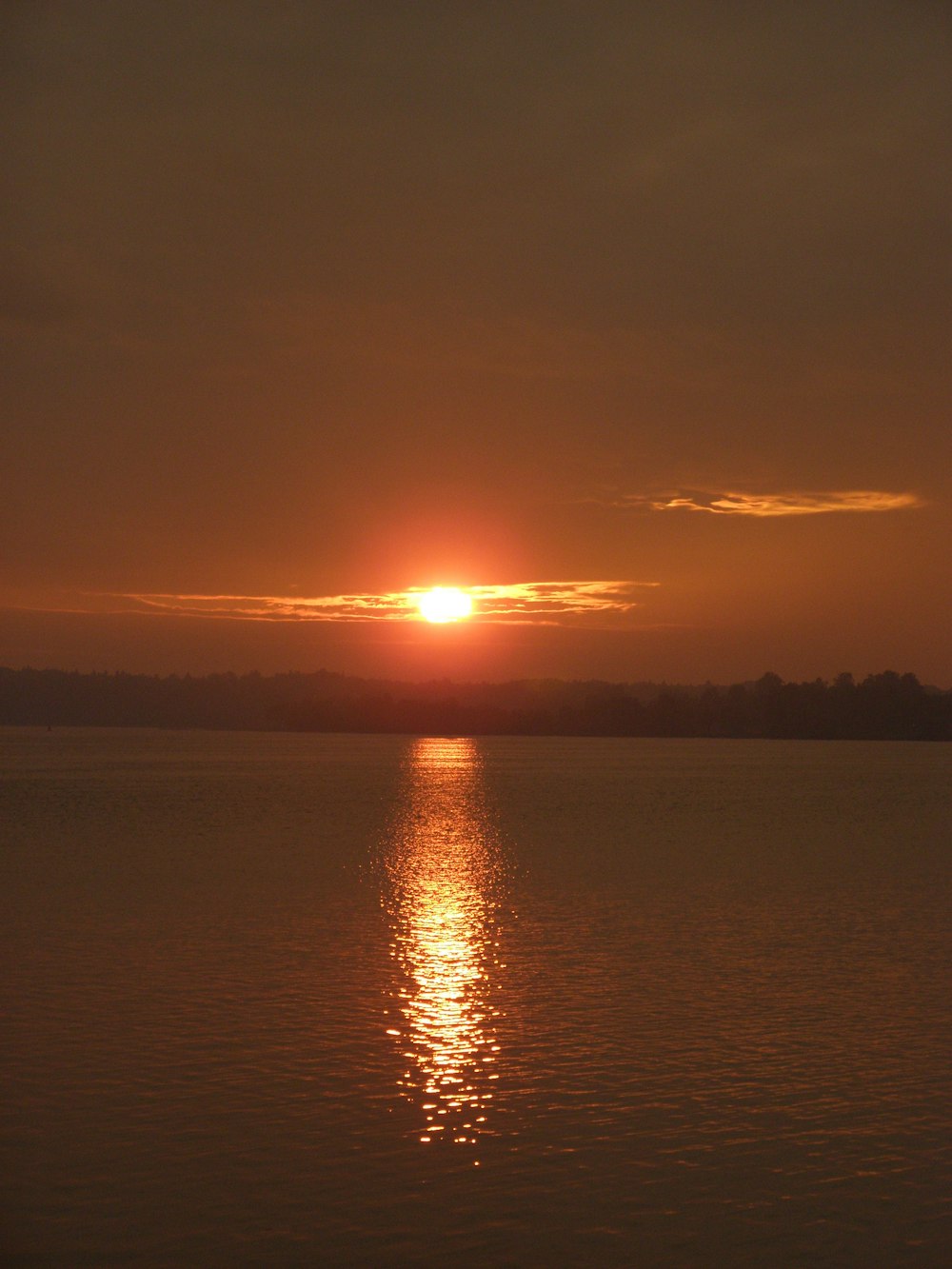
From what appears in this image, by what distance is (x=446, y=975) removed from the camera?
2491 centimetres

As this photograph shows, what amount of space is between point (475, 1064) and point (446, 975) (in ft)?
22.7

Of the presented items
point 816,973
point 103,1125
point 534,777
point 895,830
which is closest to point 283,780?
point 534,777

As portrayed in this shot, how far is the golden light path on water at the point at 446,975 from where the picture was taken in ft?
53.8

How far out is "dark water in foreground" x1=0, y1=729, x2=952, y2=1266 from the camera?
12.6 meters

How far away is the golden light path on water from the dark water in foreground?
0.10 m

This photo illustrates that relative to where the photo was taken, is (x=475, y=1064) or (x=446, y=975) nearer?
(x=475, y=1064)

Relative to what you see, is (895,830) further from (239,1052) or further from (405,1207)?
(405,1207)

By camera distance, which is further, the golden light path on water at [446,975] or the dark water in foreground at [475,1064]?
the golden light path on water at [446,975]

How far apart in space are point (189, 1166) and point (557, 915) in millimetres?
19533

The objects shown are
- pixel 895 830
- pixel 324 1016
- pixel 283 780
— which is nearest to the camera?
pixel 324 1016

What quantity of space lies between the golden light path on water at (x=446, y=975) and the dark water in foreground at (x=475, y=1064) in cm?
10

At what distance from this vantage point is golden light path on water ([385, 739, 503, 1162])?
1641cm

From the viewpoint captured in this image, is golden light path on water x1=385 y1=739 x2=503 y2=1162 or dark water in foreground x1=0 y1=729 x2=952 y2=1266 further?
golden light path on water x1=385 y1=739 x2=503 y2=1162

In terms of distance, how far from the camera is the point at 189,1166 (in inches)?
552
